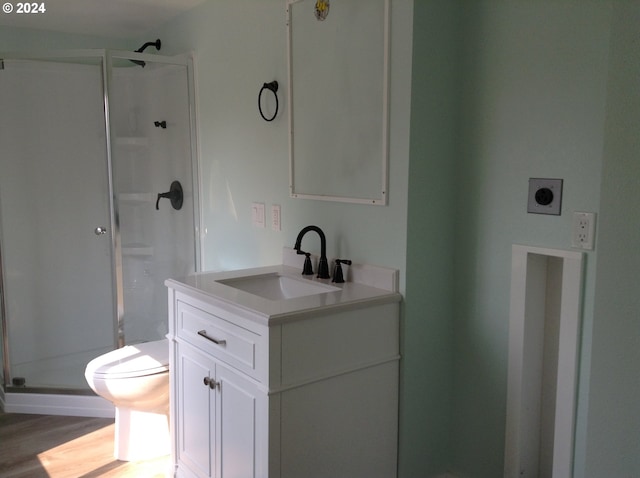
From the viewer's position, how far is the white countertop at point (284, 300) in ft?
5.72

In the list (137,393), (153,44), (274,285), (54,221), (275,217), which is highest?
(153,44)

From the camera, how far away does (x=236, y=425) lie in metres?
1.90

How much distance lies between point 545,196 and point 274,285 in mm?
1113

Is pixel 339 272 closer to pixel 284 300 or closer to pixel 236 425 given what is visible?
pixel 284 300

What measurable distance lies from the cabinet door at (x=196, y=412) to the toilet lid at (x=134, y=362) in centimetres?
27

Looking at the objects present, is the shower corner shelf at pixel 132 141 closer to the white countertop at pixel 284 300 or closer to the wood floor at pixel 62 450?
the white countertop at pixel 284 300

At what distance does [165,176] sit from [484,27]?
208cm

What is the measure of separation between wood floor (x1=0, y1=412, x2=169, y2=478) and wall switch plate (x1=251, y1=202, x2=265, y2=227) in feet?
3.83

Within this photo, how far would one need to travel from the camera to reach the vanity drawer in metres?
1.79

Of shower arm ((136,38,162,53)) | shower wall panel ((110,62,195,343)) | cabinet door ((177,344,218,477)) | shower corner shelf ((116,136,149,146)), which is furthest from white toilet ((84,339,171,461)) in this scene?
shower arm ((136,38,162,53))

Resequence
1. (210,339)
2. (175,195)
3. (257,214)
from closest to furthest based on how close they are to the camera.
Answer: (210,339) < (257,214) < (175,195)

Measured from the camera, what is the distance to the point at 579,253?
5.66ft

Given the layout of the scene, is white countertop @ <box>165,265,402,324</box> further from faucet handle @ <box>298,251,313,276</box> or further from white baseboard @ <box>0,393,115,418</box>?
white baseboard @ <box>0,393,115,418</box>

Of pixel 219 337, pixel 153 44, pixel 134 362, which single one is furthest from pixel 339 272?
pixel 153 44
